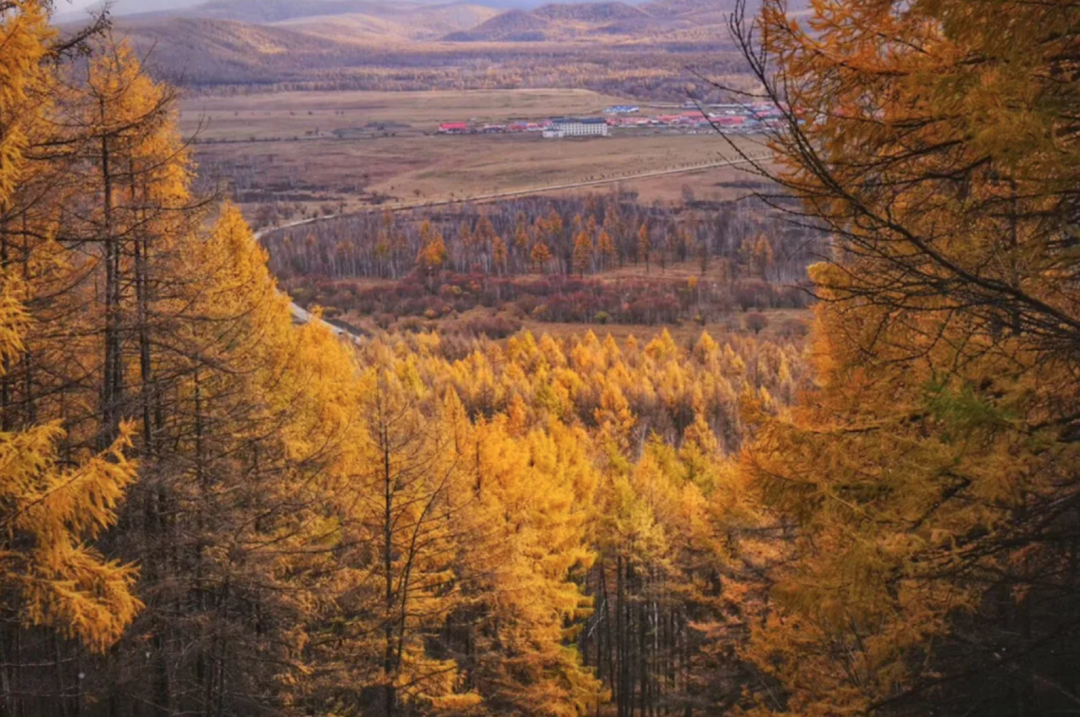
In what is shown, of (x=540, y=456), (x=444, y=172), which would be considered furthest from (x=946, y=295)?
(x=444, y=172)

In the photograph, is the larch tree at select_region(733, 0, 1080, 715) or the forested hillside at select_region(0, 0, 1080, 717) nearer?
the larch tree at select_region(733, 0, 1080, 715)

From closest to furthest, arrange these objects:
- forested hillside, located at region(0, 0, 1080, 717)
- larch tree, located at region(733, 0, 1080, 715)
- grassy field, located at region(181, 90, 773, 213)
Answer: larch tree, located at region(733, 0, 1080, 715)
forested hillside, located at region(0, 0, 1080, 717)
grassy field, located at region(181, 90, 773, 213)

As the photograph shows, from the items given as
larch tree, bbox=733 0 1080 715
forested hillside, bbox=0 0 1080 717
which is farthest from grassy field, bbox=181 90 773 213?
larch tree, bbox=733 0 1080 715

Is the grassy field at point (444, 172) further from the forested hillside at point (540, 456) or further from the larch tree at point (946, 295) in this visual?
the larch tree at point (946, 295)

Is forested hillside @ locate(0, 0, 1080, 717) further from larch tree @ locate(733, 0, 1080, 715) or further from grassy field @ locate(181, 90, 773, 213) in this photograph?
grassy field @ locate(181, 90, 773, 213)

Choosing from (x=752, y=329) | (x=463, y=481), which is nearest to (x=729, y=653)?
(x=463, y=481)

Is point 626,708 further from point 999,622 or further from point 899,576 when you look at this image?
point 899,576

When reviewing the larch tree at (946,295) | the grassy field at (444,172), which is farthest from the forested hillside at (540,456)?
the grassy field at (444,172)

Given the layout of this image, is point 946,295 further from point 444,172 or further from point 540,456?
point 444,172
